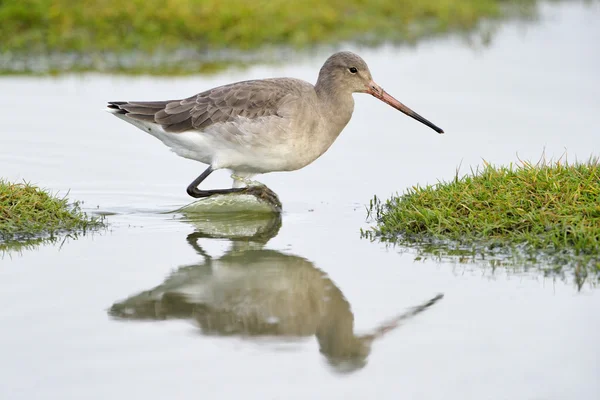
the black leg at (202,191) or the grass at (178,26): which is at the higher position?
the grass at (178,26)

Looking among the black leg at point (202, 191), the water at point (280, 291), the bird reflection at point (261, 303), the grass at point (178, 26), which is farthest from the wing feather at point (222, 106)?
the grass at point (178, 26)

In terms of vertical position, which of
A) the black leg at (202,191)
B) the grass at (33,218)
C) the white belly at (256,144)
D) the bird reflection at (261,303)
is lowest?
the bird reflection at (261,303)

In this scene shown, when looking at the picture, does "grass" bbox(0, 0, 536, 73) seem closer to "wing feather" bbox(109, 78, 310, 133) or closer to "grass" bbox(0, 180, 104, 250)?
"wing feather" bbox(109, 78, 310, 133)

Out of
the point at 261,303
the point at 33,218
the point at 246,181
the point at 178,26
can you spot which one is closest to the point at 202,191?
the point at 246,181

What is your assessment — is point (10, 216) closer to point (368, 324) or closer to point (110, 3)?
point (368, 324)

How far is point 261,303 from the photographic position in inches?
262

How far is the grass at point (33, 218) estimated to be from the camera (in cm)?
803

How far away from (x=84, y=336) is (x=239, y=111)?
3.66 metres

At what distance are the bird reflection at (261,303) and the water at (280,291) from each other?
18 mm

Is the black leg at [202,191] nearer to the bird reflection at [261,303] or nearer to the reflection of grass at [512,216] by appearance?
the bird reflection at [261,303]

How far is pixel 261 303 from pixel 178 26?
35.6 feet

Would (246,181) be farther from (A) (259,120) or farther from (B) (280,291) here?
(B) (280,291)

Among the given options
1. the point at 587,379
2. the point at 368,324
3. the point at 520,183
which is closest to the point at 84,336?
the point at 368,324

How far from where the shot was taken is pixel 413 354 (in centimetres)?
576
